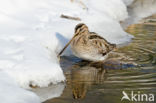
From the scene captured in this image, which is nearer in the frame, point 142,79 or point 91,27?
point 142,79

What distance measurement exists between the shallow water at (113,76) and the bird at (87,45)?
0.15m

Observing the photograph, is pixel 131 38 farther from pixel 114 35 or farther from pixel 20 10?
pixel 20 10

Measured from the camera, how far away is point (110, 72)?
6367 mm

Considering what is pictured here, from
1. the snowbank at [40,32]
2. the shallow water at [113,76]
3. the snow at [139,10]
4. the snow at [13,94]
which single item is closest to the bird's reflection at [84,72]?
the shallow water at [113,76]

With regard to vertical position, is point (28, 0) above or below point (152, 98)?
above

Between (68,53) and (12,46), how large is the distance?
52.2 inches

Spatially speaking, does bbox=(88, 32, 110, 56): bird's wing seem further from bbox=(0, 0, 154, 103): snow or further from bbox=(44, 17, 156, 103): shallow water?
bbox=(0, 0, 154, 103): snow

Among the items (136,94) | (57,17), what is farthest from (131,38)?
(136,94)

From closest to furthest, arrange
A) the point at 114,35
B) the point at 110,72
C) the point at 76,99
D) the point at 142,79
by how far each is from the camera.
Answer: the point at 76,99, the point at 142,79, the point at 110,72, the point at 114,35

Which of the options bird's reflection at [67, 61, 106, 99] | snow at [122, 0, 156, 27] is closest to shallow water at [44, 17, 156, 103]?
bird's reflection at [67, 61, 106, 99]

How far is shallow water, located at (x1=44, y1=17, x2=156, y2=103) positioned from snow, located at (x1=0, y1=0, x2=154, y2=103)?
24 cm

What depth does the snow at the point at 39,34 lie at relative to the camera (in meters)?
5.49

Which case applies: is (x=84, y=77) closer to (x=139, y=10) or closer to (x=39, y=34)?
(x=39, y=34)

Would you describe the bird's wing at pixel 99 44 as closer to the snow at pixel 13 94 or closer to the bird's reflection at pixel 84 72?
the bird's reflection at pixel 84 72
